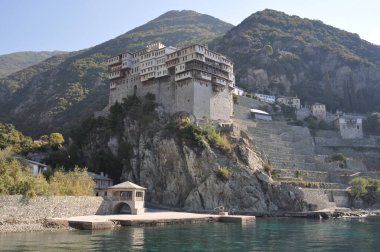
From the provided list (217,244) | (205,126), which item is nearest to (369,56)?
(205,126)

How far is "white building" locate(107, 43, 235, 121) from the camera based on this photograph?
217 feet

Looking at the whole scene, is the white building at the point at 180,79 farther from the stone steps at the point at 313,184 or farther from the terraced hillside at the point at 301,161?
the stone steps at the point at 313,184

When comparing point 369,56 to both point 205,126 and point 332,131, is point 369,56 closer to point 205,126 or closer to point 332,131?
point 332,131

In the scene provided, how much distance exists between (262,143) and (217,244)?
141 feet

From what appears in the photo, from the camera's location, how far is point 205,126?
63.8 m

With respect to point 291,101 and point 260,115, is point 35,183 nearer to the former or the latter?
point 260,115

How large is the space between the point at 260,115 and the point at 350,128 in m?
18.6

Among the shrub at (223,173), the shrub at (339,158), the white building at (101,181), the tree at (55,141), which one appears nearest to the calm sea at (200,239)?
the shrub at (223,173)

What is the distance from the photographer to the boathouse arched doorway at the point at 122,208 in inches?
1903

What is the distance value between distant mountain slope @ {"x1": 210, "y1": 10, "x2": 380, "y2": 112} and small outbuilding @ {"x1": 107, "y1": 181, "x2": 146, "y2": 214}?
6327 cm

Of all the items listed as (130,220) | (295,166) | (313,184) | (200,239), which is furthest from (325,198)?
(200,239)

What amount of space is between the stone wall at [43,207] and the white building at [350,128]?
5518cm

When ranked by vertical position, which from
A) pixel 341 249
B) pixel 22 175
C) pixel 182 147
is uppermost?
pixel 182 147

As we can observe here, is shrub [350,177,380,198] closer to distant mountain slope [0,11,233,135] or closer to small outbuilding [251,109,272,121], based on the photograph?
small outbuilding [251,109,272,121]
